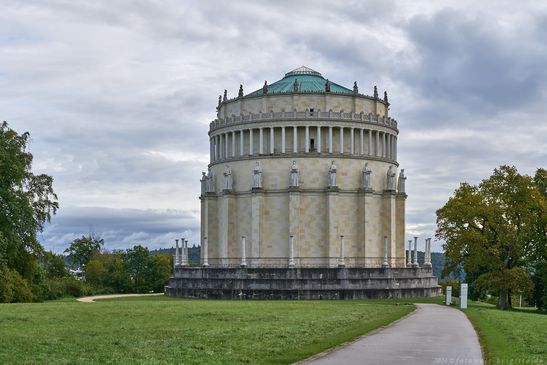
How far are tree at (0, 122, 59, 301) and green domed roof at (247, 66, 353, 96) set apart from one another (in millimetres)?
27796

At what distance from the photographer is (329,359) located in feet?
75.4

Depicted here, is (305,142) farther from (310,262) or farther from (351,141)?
(310,262)

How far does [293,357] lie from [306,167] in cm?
6013

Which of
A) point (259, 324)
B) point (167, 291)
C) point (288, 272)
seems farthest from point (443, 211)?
point (259, 324)

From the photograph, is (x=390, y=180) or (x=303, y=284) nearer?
(x=303, y=284)

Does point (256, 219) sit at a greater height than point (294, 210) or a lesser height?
lesser

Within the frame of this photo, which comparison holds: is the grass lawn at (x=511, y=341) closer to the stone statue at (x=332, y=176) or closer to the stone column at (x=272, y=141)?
the stone statue at (x=332, y=176)

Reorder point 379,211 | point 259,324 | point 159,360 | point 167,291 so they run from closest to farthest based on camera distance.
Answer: point 159,360 < point 259,324 < point 167,291 < point 379,211

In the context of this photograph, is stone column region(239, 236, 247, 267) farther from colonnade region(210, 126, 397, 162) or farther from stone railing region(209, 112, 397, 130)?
stone railing region(209, 112, 397, 130)

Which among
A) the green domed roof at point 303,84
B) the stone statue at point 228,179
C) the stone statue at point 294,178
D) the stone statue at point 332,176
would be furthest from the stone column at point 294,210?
the green domed roof at point 303,84

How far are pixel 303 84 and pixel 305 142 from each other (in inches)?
352

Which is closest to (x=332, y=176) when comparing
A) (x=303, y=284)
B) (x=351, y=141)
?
(x=351, y=141)

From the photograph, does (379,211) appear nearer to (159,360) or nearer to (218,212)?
(218,212)

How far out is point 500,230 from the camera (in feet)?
208
